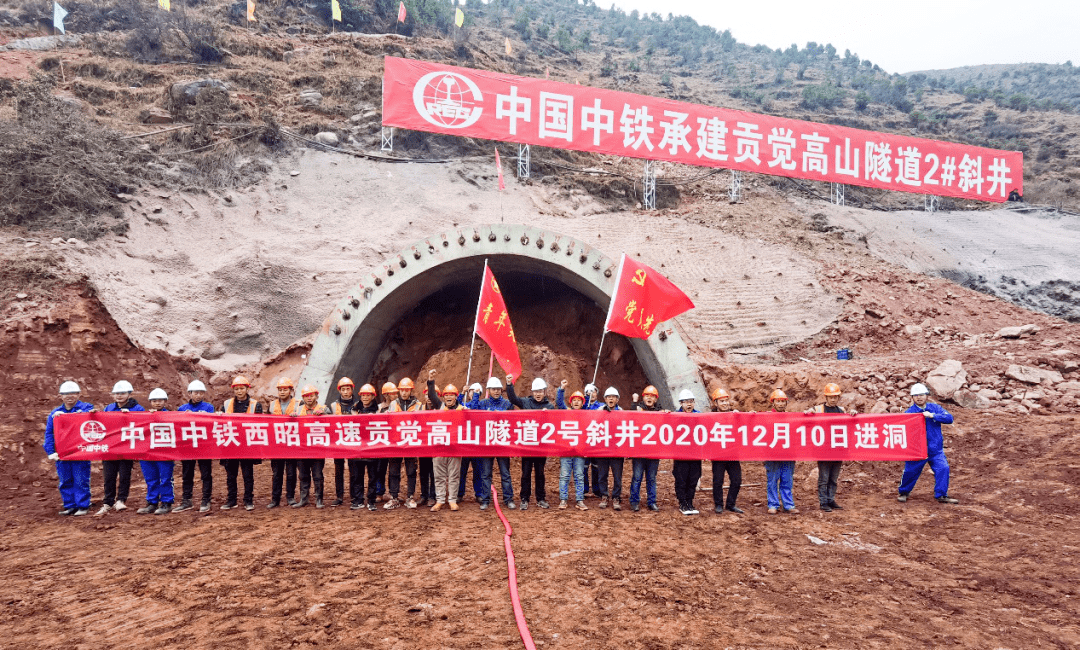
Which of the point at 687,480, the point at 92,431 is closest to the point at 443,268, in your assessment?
the point at 92,431

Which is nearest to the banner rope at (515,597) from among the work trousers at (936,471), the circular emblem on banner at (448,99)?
the work trousers at (936,471)

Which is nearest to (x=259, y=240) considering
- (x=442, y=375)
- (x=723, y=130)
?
(x=442, y=375)

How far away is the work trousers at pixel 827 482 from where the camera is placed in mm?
8648

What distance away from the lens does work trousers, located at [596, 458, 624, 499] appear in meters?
8.73

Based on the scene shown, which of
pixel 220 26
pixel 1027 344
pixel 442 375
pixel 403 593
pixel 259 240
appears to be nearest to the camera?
pixel 403 593

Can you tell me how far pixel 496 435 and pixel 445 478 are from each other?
0.97 m

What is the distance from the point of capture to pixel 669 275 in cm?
1778

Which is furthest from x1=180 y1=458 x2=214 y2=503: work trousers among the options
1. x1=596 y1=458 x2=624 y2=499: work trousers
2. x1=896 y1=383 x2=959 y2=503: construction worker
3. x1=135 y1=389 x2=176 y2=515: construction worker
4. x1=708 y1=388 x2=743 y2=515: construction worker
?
x1=896 y1=383 x2=959 y2=503: construction worker

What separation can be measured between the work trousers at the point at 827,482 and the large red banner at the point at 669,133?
12140 mm

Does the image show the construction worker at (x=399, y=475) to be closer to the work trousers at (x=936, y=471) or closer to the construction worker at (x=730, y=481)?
the construction worker at (x=730, y=481)

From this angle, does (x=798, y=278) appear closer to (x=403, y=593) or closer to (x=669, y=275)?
(x=669, y=275)

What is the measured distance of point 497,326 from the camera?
10375 millimetres

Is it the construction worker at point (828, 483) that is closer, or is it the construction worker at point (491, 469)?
the construction worker at point (828, 483)

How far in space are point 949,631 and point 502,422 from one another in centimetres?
525
